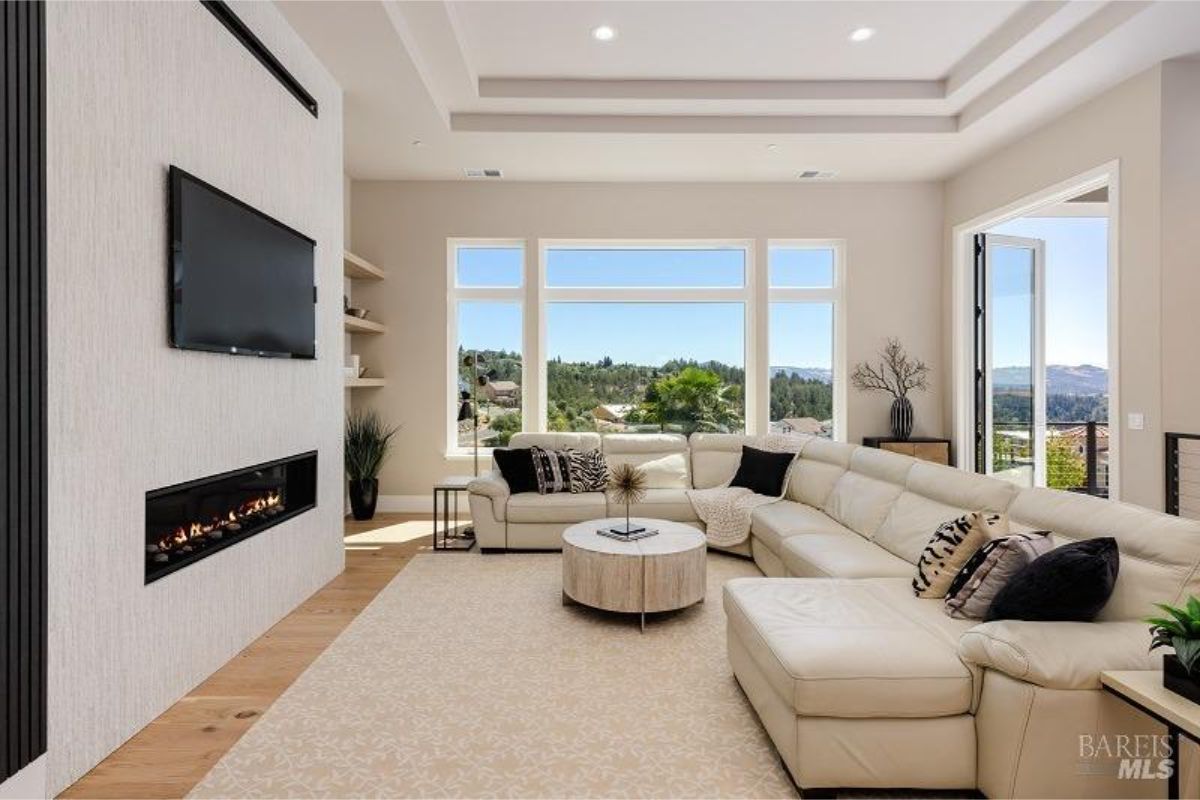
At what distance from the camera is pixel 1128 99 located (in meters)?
3.60

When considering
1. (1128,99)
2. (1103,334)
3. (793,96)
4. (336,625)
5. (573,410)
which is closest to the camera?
(336,625)

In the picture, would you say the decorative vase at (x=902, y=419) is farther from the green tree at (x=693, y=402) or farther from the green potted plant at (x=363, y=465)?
the green potted plant at (x=363, y=465)

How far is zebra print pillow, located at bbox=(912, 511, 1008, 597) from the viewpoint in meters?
2.31

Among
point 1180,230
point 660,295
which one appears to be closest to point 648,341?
point 660,295

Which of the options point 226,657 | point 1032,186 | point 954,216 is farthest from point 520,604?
point 954,216

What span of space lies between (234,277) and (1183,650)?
11.4 ft

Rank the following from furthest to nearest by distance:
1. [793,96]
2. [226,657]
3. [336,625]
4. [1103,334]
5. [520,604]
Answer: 1. [1103,334]
2. [793,96]
3. [520,604]
4. [336,625]
5. [226,657]

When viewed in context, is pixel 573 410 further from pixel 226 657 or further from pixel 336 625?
pixel 226 657

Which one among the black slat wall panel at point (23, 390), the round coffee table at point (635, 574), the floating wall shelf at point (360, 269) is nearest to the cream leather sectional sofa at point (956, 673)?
the round coffee table at point (635, 574)

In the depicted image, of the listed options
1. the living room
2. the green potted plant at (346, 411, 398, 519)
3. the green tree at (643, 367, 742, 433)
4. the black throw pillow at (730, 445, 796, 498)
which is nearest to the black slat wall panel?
the living room

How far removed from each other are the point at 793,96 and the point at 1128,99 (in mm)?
1982

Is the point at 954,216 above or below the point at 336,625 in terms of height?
above

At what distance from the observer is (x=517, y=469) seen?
15.0 ft

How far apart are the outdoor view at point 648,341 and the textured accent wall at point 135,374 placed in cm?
285
